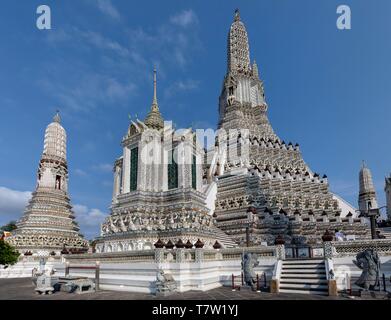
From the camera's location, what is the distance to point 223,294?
1603 cm

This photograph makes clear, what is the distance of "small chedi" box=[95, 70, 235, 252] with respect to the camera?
30.1m

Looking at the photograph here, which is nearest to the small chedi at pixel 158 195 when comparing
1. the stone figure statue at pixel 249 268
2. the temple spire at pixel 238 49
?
the stone figure statue at pixel 249 268

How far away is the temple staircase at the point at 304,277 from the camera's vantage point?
50.9ft

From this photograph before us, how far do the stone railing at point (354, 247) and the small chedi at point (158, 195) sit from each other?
44.8 feet

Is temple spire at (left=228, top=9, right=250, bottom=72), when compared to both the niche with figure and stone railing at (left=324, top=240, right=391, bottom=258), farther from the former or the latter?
stone railing at (left=324, top=240, right=391, bottom=258)

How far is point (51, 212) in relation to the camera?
45531 mm

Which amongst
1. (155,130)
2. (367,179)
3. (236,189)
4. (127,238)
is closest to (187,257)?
(127,238)

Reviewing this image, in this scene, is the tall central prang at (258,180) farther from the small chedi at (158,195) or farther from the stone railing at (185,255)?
the small chedi at (158,195)

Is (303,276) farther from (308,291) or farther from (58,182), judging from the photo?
(58,182)

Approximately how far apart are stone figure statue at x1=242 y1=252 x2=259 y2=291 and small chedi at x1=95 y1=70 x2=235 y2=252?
1058cm

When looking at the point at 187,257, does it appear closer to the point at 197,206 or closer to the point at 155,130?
the point at 197,206

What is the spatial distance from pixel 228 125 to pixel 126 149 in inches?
1262

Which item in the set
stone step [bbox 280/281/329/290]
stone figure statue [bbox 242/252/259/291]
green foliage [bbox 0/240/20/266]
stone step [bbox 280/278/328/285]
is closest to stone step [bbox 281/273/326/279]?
stone step [bbox 280/278/328/285]

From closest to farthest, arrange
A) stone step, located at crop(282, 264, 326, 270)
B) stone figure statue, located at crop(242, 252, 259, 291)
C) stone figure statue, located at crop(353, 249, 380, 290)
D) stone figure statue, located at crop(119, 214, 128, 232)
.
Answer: stone figure statue, located at crop(353, 249, 380, 290)
stone step, located at crop(282, 264, 326, 270)
stone figure statue, located at crop(242, 252, 259, 291)
stone figure statue, located at crop(119, 214, 128, 232)
